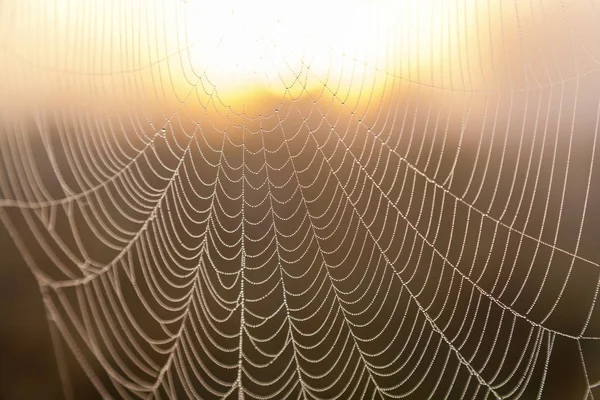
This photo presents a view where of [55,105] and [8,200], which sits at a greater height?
[55,105]

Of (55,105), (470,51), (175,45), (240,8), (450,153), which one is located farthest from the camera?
(450,153)

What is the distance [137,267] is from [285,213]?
448mm

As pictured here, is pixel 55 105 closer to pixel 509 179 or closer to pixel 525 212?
pixel 509 179

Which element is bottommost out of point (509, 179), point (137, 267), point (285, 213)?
point (137, 267)

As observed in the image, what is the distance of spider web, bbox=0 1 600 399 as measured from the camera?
1.07m

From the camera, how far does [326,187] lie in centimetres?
178

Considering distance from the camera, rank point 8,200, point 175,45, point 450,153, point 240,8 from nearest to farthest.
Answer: point 8,200 < point 175,45 < point 240,8 < point 450,153

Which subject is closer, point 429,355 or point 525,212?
point 525,212

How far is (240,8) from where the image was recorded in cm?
132

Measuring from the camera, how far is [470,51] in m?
1.43

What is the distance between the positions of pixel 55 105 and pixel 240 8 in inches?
22.4

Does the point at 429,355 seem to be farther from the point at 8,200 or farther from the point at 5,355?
the point at 8,200

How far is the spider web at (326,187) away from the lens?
3.51 ft

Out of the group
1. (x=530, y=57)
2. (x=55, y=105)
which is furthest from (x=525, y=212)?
(x=55, y=105)
